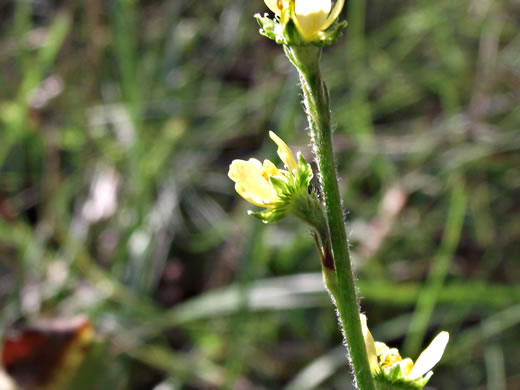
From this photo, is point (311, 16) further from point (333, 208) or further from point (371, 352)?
point (371, 352)

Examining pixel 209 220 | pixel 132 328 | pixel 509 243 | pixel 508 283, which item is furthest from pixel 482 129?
pixel 132 328

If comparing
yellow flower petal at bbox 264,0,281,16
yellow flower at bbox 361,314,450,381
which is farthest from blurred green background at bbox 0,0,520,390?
yellow flower petal at bbox 264,0,281,16

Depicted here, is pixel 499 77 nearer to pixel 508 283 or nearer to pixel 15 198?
pixel 508 283

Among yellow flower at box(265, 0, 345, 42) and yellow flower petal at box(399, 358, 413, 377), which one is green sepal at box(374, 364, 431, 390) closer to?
yellow flower petal at box(399, 358, 413, 377)

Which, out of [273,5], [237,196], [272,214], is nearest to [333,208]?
[272,214]

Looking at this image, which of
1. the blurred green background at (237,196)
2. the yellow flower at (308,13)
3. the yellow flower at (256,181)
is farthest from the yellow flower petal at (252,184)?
the blurred green background at (237,196)

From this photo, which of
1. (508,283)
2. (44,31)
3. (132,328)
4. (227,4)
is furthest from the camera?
(227,4)
